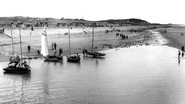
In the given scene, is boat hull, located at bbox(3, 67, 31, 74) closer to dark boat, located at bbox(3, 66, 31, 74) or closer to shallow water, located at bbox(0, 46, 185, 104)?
dark boat, located at bbox(3, 66, 31, 74)

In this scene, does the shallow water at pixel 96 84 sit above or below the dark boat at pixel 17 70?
below

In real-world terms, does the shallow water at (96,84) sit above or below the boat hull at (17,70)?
below

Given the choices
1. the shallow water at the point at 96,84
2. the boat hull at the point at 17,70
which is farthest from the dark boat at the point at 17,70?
the shallow water at the point at 96,84

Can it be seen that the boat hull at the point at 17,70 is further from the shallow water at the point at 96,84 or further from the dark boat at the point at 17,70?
the shallow water at the point at 96,84

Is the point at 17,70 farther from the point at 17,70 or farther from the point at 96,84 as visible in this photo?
the point at 96,84

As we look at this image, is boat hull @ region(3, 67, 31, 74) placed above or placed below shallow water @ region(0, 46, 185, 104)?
above

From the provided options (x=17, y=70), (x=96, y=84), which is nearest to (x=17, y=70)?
(x=17, y=70)

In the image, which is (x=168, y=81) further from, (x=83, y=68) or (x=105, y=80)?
(x=83, y=68)

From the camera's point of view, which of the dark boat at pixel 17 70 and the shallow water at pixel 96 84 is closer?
the shallow water at pixel 96 84

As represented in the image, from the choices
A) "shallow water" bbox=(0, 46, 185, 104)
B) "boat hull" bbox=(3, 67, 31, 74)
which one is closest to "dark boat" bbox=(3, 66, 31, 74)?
"boat hull" bbox=(3, 67, 31, 74)
